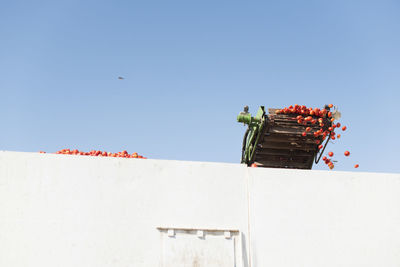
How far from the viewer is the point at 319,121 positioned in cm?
996

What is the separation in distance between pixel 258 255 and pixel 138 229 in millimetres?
1871

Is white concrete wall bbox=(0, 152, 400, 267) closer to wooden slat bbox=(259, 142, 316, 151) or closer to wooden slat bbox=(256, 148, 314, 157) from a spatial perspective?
wooden slat bbox=(259, 142, 316, 151)

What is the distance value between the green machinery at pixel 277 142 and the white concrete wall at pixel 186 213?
69.8 inches

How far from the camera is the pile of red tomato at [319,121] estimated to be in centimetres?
989

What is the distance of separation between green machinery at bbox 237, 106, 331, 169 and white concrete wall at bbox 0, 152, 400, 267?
1.77 m

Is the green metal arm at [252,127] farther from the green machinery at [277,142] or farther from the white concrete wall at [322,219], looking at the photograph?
the white concrete wall at [322,219]

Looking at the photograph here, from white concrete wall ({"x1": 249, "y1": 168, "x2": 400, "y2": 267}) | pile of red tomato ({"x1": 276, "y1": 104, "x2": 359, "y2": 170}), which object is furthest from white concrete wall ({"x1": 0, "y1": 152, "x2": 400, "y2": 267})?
pile of red tomato ({"x1": 276, "y1": 104, "x2": 359, "y2": 170})

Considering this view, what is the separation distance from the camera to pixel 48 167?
7441mm

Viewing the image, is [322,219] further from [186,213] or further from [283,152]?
[283,152]

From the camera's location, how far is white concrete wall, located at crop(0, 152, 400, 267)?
7199mm

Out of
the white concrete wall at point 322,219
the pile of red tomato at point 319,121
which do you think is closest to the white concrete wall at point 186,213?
the white concrete wall at point 322,219

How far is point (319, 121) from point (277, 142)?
930mm

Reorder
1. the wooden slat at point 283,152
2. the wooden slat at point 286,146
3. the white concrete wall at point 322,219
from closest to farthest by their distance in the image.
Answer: the white concrete wall at point 322,219
the wooden slat at point 286,146
the wooden slat at point 283,152

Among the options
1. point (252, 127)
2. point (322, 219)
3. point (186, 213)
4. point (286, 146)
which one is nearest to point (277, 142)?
point (286, 146)
